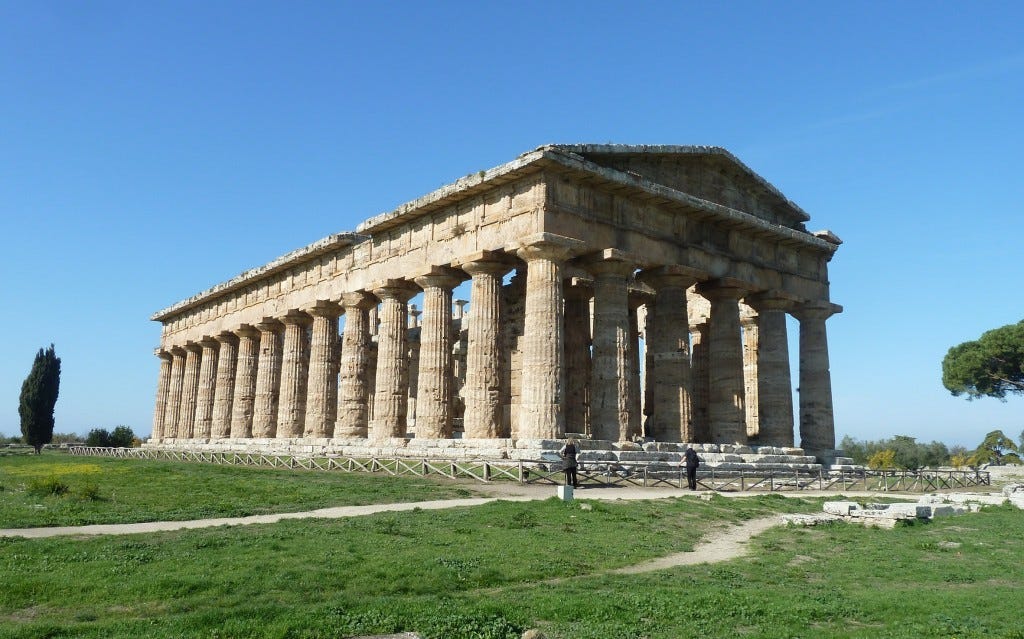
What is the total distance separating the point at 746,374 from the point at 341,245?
2040 centimetres

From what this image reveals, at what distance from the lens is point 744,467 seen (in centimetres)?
2703

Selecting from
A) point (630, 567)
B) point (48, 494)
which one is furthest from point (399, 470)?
point (630, 567)

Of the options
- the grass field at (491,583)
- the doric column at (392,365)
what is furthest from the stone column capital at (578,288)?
the grass field at (491,583)

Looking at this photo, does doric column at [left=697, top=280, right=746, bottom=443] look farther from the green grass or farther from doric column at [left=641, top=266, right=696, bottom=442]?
the green grass

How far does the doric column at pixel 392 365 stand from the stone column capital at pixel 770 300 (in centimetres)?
1434

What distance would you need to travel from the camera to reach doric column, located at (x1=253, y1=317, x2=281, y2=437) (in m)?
42.7

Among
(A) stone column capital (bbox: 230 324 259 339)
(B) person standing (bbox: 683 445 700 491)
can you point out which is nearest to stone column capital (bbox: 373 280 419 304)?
(A) stone column capital (bbox: 230 324 259 339)

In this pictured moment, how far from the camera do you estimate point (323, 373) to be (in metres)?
37.7

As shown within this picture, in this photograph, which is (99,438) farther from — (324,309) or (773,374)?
(773,374)

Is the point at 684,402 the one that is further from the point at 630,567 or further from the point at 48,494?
the point at 48,494

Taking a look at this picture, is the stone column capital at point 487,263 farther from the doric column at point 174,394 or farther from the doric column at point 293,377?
the doric column at point 174,394

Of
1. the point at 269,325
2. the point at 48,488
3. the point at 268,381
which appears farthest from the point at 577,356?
the point at 48,488

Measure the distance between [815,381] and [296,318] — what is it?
2514 centimetres

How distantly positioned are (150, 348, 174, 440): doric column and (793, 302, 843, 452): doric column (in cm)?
4350
